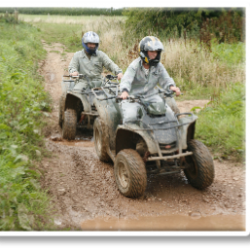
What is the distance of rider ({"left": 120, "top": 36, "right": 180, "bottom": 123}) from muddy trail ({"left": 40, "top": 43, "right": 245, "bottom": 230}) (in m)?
1.05

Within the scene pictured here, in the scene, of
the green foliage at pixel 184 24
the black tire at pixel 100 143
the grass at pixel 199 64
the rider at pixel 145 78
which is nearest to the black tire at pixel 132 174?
the rider at pixel 145 78

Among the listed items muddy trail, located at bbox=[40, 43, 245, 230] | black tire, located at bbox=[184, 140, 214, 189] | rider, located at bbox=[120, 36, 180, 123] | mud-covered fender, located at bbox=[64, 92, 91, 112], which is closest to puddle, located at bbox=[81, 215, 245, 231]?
muddy trail, located at bbox=[40, 43, 245, 230]

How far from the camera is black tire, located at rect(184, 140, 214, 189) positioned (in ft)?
12.7

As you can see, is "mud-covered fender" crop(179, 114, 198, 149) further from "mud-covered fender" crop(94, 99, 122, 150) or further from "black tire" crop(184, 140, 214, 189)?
"mud-covered fender" crop(94, 99, 122, 150)

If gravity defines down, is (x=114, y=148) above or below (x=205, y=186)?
above

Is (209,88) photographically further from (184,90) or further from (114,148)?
(114,148)

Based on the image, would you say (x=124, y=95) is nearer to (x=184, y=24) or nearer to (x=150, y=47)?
(x=150, y=47)

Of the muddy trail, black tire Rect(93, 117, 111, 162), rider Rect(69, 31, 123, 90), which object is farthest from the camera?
rider Rect(69, 31, 123, 90)

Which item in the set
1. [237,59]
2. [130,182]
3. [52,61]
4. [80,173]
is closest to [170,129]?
[130,182]

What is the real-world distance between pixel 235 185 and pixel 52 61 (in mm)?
10335

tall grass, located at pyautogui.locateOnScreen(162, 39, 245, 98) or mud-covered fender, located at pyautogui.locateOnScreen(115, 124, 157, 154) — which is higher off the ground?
tall grass, located at pyautogui.locateOnScreen(162, 39, 245, 98)

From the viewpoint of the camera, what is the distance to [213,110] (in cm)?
632

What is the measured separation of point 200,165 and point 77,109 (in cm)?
345

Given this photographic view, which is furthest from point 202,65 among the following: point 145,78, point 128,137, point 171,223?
point 171,223
